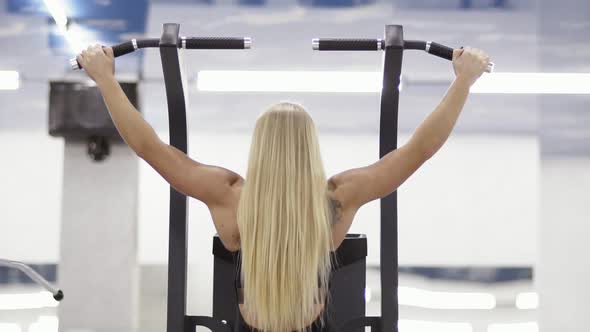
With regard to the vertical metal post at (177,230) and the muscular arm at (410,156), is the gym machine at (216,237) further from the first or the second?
the muscular arm at (410,156)

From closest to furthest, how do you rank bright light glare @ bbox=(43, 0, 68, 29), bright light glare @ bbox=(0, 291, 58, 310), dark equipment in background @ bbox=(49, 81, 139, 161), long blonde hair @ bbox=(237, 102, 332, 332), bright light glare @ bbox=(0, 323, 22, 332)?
long blonde hair @ bbox=(237, 102, 332, 332)
bright light glare @ bbox=(43, 0, 68, 29)
dark equipment in background @ bbox=(49, 81, 139, 161)
bright light glare @ bbox=(0, 323, 22, 332)
bright light glare @ bbox=(0, 291, 58, 310)

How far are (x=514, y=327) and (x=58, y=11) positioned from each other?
5219 mm

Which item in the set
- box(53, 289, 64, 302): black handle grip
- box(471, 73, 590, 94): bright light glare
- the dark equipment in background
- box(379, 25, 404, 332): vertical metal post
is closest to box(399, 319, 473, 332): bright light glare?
box(471, 73, 590, 94): bright light glare

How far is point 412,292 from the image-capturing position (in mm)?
7262

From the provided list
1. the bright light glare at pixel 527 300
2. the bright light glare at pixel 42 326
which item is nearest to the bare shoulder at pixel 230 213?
the bright light glare at pixel 42 326

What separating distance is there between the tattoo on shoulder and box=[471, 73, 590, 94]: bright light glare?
3422mm

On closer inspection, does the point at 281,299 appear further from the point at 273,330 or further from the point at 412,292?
the point at 412,292

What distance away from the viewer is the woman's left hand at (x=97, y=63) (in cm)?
183

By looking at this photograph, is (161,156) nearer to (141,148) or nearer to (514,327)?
(141,148)

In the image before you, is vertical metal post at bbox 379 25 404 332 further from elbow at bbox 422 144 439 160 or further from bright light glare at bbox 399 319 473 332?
bright light glare at bbox 399 319 473 332

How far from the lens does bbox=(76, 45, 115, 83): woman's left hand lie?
6.00 ft

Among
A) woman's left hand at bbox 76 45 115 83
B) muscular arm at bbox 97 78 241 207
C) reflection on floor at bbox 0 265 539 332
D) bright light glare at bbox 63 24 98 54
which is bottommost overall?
reflection on floor at bbox 0 265 539 332

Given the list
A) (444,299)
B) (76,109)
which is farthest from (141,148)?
(444,299)

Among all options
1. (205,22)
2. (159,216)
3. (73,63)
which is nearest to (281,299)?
(73,63)
